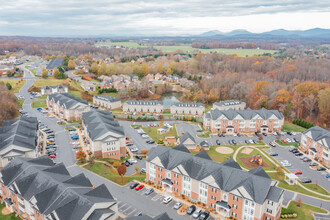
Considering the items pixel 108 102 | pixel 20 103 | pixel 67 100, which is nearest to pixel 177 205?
pixel 67 100

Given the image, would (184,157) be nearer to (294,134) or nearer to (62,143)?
(62,143)

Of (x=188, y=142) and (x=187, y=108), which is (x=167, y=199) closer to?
(x=188, y=142)

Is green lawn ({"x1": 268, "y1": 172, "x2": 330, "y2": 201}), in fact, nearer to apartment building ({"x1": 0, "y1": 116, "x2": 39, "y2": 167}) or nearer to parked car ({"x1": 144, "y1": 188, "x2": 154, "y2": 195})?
parked car ({"x1": 144, "y1": 188, "x2": 154, "y2": 195})

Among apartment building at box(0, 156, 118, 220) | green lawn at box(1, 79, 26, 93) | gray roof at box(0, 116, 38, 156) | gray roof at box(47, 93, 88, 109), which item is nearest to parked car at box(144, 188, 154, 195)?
apartment building at box(0, 156, 118, 220)

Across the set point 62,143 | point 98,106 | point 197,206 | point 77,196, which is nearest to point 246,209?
point 197,206

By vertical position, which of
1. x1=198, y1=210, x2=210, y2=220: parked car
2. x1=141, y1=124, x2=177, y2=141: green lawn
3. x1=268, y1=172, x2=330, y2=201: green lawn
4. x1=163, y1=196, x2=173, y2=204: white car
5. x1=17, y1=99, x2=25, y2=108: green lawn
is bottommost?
x1=268, y1=172, x2=330, y2=201: green lawn

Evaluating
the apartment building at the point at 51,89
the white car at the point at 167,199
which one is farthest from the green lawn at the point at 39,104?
the white car at the point at 167,199
